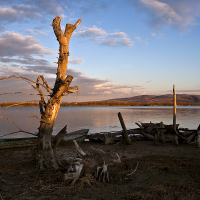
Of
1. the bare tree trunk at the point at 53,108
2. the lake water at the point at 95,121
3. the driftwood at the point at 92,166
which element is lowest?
the lake water at the point at 95,121

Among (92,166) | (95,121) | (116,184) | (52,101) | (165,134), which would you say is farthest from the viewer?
(95,121)

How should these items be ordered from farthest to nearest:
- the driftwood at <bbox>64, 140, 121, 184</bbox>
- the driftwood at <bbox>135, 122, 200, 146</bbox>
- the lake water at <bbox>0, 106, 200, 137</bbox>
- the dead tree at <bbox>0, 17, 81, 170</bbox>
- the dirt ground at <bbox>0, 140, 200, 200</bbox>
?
the lake water at <bbox>0, 106, 200, 137</bbox> → the driftwood at <bbox>135, 122, 200, 146</bbox> → the dead tree at <bbox>0, 17, 81, 170</bbox> → the driftwood at <bbox>64, 140, 121, 184</bbox> → the dirt ground at <bbox>0, 140, 200, 200</bbox>

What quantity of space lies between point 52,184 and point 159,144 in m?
9.41

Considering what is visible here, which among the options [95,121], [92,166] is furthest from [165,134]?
[95,121]

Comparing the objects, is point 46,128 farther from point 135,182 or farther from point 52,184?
point 135,182

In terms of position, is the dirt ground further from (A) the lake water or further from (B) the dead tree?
(A) the lake water

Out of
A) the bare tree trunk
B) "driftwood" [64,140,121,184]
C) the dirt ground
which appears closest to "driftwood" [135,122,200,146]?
the dirt ground

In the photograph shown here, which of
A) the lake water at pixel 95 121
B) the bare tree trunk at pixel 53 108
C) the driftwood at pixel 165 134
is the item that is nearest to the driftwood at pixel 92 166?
the bare tree trunk at pixel 53 108

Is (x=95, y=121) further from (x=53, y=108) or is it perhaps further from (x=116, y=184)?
(x=116, y=184)

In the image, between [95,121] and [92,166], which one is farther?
[95,121]

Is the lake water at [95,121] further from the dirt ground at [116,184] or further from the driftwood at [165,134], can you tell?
the driftwood at [165,134]

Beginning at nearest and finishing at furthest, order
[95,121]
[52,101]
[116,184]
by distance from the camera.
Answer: [116,184] → [52,101] → [95,121]

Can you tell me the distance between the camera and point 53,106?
7051mm

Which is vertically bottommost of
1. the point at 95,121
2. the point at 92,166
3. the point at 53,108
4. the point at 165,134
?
the point at 95,121
